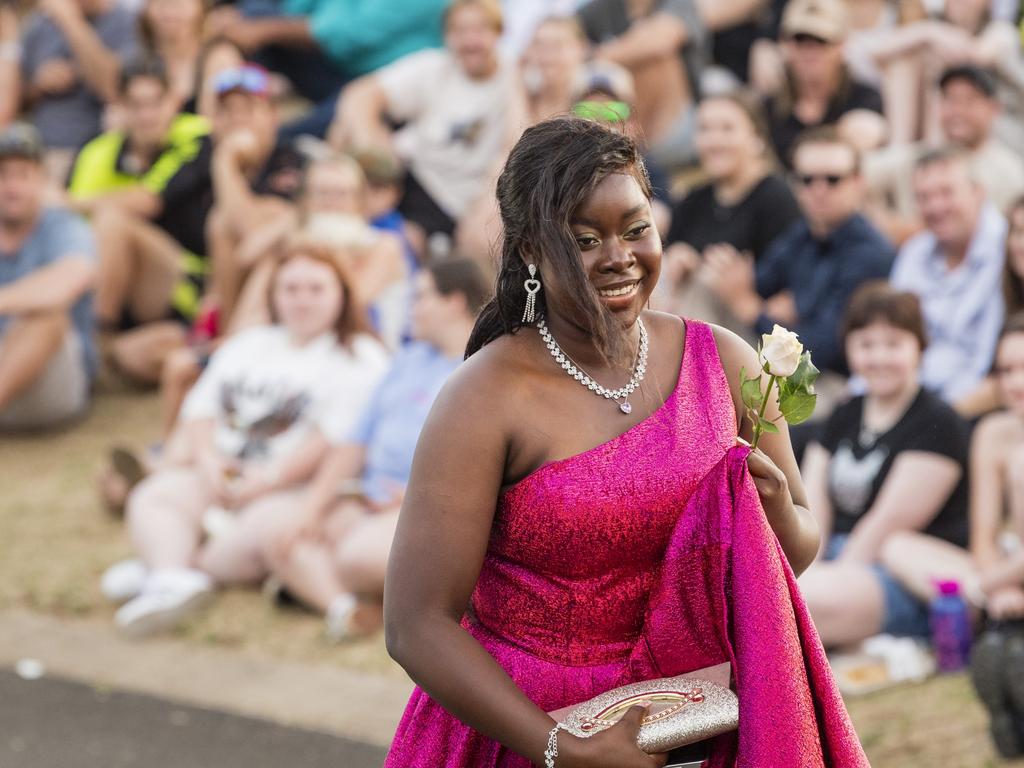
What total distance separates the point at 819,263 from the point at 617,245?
14.6 feet

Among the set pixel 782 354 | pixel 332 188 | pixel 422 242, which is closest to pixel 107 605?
pixel 332 188

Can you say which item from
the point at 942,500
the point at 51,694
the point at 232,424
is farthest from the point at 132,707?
the point at 942,500

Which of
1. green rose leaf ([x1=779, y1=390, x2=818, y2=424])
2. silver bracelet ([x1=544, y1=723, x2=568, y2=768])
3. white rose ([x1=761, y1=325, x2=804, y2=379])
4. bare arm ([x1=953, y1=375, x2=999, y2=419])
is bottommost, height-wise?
bare arm ([x1=953, y1=375, x2=999, y2=419])

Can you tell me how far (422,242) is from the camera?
833 cm

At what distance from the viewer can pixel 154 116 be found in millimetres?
9109

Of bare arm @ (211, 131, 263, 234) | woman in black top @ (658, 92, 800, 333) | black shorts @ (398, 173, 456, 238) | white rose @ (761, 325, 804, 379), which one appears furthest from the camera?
black shorts @ (398, 173, 456, 238)

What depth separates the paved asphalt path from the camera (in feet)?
17.3

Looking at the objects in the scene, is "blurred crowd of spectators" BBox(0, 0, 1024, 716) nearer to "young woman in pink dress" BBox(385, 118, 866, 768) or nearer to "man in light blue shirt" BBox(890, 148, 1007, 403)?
"man in light blue shirt" BBox(890, 148, 1007, 403)

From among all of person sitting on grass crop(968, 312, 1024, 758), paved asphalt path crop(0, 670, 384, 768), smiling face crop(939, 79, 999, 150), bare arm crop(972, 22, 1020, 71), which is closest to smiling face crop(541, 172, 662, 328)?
person sitting on grass crop(968, 312, 1024, 758)

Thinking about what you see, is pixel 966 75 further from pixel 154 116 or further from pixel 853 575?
pixel 154 116

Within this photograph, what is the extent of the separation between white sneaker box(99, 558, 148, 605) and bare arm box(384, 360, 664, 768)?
4376 millimetres

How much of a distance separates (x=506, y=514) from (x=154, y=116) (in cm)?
711

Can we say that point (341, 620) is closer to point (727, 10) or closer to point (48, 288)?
point (48, 288)

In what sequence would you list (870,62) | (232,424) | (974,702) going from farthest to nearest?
1. (870,62)
2. (232,424)
3. (974,702)
